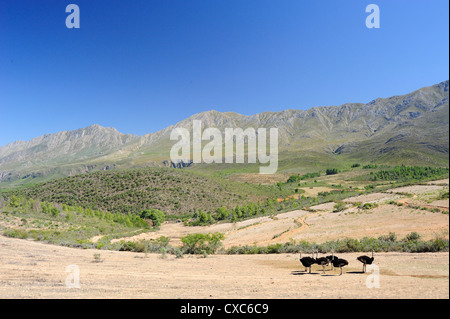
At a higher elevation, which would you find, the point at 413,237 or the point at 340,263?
the point at 340,263

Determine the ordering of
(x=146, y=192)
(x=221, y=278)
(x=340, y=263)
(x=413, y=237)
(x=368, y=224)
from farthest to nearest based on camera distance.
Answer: (x=146, y=192) < (x=368, y=224) < (x=413, y=237) < (x=221, y=278) < (x=340, y=263)

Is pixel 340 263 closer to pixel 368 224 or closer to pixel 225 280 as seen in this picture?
pixel 225 280

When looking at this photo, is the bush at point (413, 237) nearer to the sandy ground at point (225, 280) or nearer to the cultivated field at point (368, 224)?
the cultivated field at point (368, 224)

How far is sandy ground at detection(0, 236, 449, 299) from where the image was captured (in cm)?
746

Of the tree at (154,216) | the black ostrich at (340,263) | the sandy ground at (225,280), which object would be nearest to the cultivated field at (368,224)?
the sandy ground at (225,280)

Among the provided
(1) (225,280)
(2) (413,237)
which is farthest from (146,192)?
(1) (225,280)

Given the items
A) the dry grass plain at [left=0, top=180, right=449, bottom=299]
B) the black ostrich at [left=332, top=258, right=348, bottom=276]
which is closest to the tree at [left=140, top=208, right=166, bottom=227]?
the dry grass plain at [left=0, top=180, right=449, bottom=299]

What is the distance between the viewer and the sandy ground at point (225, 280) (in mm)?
7457

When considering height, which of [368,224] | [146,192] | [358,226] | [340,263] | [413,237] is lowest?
[146,192]

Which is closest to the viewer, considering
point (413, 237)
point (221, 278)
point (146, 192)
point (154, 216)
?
point (221, 278)

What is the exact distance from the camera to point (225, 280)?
10453 millimetres

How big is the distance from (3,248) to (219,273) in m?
14.6
